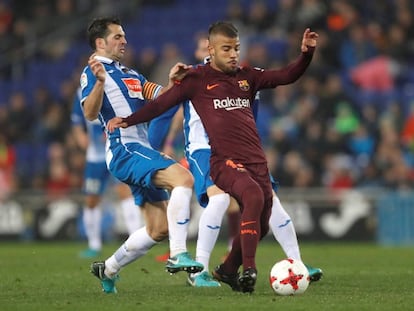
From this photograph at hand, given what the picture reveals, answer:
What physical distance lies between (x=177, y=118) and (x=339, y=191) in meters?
6.81

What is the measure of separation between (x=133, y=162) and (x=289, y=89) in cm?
1174

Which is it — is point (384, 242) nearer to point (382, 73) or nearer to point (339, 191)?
point (339, 191)

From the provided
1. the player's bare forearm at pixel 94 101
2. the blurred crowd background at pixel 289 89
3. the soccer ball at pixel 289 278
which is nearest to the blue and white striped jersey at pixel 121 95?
the player's bare forearm at pixel 94 101

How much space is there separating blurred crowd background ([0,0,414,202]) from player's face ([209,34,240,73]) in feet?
29.8

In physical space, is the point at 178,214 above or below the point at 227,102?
below

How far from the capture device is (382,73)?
68.7 ft

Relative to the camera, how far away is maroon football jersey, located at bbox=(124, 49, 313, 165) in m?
9.25

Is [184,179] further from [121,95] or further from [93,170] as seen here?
[93,170]

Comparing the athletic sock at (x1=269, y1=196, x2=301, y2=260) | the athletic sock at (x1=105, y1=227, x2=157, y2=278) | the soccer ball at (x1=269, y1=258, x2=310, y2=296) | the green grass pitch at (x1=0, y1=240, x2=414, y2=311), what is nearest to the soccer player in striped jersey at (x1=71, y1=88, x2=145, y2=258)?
the green grass pitch at (x1=0, y1=240, x2=414, y2=311)

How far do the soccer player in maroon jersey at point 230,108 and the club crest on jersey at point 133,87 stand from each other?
637 mm

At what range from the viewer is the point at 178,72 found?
9.26m

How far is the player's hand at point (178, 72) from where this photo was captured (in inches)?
362

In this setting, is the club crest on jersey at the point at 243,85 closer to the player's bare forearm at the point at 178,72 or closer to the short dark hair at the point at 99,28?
the player's bare forearm at the point at 178,72

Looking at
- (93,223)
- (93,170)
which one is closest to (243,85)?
(93,170)
